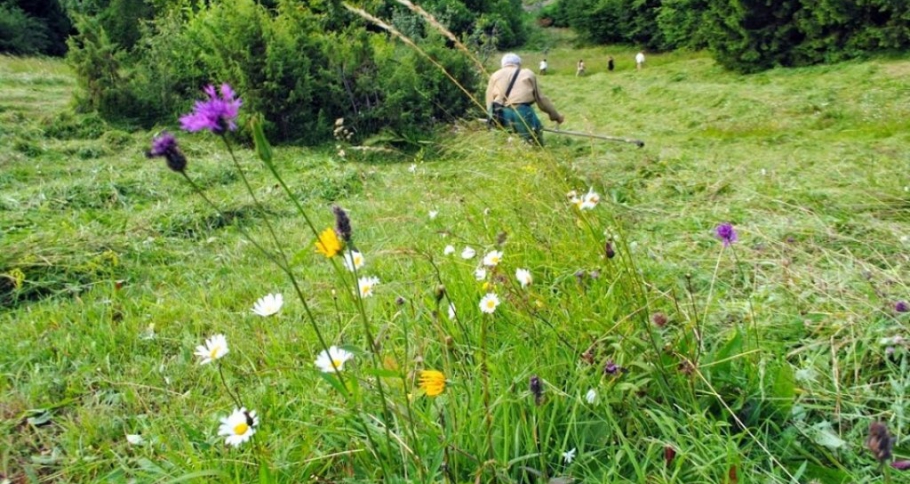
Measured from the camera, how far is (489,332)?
6.18 feet

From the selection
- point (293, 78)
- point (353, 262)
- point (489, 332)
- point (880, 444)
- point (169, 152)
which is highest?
point (169, 152)

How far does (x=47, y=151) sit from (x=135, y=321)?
230 inches

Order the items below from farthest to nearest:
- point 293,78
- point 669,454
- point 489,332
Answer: point 293,78 → point 489,332 → point 669,454

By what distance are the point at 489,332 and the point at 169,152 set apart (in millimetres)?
1212

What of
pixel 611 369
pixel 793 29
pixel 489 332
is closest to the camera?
pixel 611 369

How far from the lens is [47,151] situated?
703 cm

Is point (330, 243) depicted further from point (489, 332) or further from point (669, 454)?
point (489, 332)

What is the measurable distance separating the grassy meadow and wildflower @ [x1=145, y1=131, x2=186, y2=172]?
0.10 metres

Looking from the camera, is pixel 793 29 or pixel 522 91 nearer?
pixel 522 91

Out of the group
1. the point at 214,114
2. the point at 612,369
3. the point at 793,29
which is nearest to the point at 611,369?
the point at 612,369

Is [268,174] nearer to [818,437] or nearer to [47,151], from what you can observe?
[47,151]

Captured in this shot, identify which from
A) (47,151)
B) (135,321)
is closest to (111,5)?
(47,151)

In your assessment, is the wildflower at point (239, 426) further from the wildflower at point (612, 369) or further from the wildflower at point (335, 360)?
the wildflower at point (612, 369)

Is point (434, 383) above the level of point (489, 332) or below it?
above
